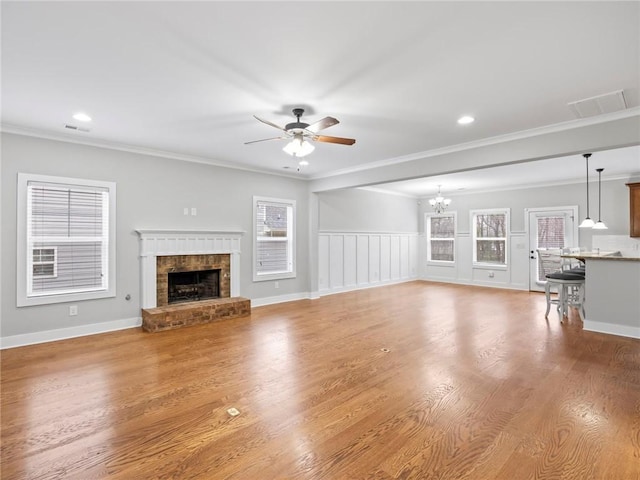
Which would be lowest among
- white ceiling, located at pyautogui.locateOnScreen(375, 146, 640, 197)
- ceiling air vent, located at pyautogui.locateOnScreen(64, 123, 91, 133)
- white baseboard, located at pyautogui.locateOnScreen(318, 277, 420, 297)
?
white baseboard, located at pyautogui.locateOnScreen(318, 277, 420, 297)

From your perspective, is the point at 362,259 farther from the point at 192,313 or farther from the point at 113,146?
the point at 113,146

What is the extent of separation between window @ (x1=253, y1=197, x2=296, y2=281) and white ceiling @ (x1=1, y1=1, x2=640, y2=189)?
2.49 meters

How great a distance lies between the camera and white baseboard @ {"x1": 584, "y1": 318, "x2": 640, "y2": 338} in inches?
172

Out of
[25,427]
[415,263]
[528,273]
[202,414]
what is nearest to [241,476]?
[202,414]

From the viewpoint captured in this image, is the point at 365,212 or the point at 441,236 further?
the point at 441,236

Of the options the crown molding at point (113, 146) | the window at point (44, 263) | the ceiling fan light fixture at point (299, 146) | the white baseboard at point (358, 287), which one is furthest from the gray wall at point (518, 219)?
the window at point (44, 263)

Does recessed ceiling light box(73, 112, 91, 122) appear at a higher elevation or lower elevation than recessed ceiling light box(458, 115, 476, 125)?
lower

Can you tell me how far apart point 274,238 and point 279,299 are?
4.10ft

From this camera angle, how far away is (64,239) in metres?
4.42

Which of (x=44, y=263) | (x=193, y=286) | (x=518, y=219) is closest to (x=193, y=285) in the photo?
(x=193, y=286)

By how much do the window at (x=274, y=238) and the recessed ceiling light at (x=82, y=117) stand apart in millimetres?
2999

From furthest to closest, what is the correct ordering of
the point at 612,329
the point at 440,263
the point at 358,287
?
the point at 440,263, the point at 358,287, the point at 612,329

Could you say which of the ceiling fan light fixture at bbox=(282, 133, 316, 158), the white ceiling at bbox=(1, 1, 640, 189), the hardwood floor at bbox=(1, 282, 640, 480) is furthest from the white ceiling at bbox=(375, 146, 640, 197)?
the ceiling fan light fixture at bbox=(282, 133, 316, 158)

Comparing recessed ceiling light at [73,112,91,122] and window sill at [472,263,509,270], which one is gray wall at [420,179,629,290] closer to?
window sill at [472,263,509,270]
